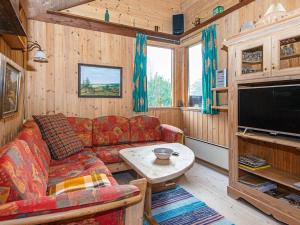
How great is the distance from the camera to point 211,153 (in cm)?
323

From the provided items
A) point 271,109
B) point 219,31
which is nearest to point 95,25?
point 219,31

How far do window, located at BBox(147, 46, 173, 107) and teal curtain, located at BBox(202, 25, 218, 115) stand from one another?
104cm

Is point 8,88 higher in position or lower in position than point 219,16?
lower

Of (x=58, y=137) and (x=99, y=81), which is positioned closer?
(x=58, y=137)

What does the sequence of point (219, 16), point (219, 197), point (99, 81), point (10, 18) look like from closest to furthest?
point (10, 18), point (219, 197), point (219, 16), point (99, 81)

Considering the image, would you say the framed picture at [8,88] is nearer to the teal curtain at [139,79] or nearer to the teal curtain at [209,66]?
→ the teal curtain at [139,79]

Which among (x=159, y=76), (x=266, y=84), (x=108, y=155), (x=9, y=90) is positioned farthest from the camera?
(x=159, y=76)

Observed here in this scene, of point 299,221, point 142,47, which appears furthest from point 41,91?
point 299,221

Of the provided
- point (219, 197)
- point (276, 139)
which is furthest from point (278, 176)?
point (219, 197)

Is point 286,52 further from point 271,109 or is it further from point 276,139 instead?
point 276,139

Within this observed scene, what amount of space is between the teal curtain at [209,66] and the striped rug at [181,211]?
4.94 feet

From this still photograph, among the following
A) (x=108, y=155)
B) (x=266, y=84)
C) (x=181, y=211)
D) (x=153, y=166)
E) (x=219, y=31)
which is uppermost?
(x=219, y=31)

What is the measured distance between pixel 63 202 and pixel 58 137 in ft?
5.59

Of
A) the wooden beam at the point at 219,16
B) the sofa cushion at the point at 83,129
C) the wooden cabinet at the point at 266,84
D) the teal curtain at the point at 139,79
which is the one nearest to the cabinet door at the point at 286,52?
the wooden cabinet at the point at 266,84
